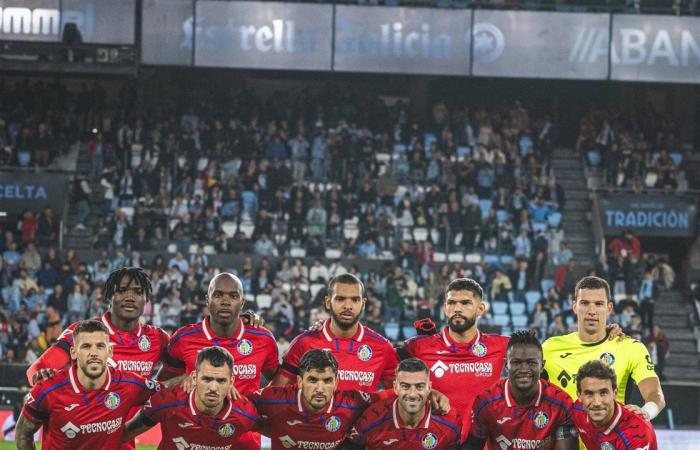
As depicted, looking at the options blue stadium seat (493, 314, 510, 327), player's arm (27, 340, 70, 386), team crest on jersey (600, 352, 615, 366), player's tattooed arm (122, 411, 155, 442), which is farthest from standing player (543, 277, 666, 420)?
blue stadium seat (493, 314, 510, 327)

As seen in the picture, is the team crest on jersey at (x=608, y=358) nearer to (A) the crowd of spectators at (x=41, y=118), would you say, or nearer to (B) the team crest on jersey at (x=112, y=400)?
(B) the team crest on jersey at (x=112, y=400)

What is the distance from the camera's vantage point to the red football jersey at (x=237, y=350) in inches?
355

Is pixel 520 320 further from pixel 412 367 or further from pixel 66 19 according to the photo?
pixel 412 367

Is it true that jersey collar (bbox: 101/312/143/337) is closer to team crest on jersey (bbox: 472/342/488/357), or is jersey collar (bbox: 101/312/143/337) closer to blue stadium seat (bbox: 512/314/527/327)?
team crest on jersey (bbox: 472/342/488/357)

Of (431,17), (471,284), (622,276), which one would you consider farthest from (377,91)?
(471,284)

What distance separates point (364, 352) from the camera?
8969mm

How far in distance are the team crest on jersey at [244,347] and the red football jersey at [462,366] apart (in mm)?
1153

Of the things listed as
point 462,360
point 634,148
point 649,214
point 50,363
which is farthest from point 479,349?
point 634,148

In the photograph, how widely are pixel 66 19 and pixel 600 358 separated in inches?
674

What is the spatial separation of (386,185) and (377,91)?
4898mm

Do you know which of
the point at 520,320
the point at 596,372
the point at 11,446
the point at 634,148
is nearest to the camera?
the point at 596,372

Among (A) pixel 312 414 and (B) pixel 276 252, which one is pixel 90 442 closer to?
(A) pixel 312 414

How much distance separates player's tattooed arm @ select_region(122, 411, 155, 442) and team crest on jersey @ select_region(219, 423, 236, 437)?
503mm

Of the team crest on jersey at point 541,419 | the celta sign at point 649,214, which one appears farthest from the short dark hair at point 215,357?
the celta sign at point 649,214
